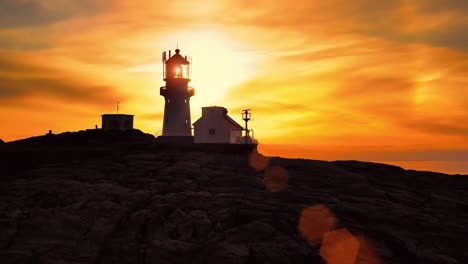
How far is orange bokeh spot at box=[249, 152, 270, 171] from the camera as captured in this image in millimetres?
41500

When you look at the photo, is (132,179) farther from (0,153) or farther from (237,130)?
(237,130)

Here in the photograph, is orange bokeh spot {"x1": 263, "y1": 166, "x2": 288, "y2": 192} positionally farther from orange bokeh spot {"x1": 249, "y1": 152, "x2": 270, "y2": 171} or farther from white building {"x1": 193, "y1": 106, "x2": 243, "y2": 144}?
white building {"x1": 193, "y1": 106, "x2": 243, "y2": 144}

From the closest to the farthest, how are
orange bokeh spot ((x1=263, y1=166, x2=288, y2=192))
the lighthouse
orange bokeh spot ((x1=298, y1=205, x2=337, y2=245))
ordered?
orange bokeh spot ((x1=298, y1=205, x2=337, y2=245)) < orange bokeh spot ((x1=263, y1=166, x2=288, y2=192)) < the lighthouse

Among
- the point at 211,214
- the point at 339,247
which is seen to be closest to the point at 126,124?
the point at 211,214

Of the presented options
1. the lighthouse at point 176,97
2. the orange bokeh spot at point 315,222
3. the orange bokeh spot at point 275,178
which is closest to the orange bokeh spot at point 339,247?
the orange bokeh spot at point 315,222

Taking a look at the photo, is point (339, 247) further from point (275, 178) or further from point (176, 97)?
point (176, 97)

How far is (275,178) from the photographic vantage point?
125 ft

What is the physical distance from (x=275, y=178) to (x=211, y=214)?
34.8ft

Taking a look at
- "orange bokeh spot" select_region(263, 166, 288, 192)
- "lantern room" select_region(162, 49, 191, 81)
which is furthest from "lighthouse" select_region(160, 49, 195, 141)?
"orange bokeh spot" select_region(263, 166, 288, 192)

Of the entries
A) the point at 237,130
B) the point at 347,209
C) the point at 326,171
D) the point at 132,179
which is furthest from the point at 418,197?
the point at 237,130

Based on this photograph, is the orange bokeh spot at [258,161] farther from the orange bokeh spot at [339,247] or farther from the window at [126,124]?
the window at [126,124]

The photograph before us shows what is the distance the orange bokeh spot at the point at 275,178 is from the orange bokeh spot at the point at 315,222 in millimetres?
4704

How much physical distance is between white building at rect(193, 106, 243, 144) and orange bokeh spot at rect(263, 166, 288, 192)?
2497cm

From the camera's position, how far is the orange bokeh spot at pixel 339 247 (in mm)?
24756
